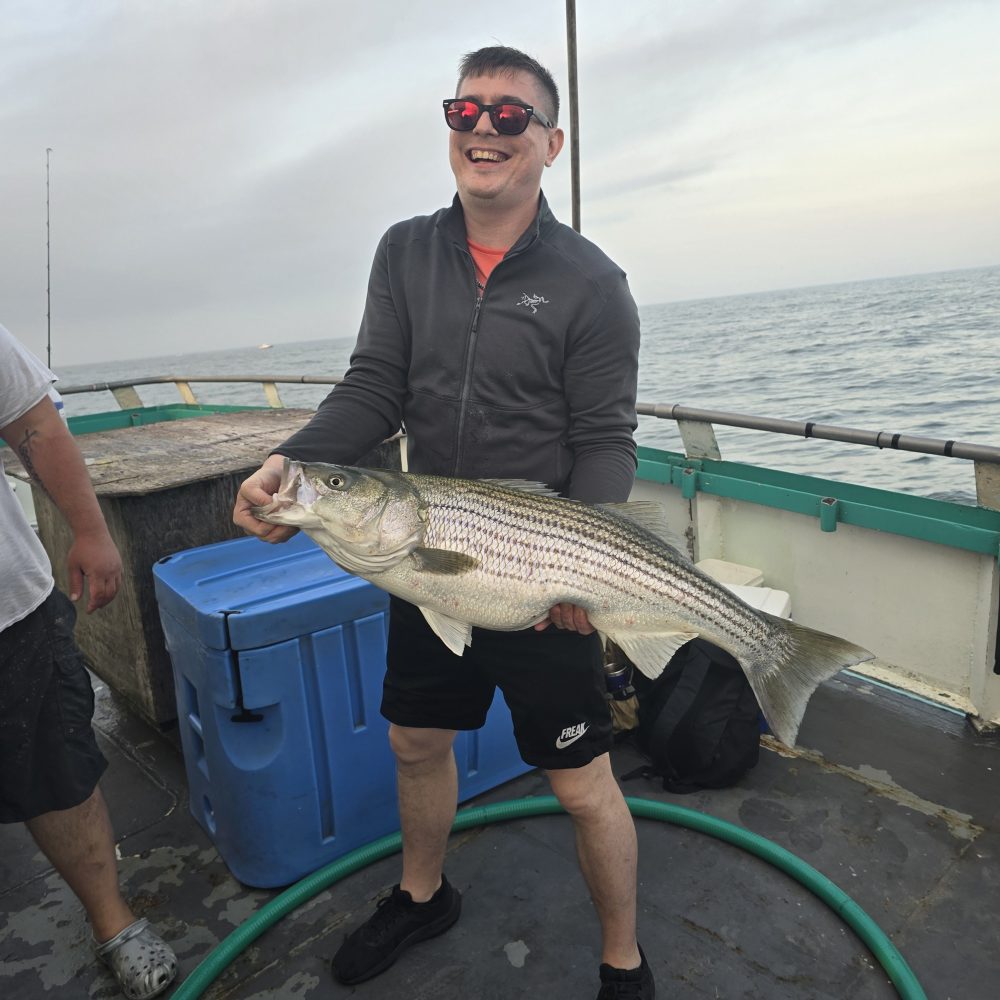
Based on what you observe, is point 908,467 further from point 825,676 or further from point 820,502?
point 825,676

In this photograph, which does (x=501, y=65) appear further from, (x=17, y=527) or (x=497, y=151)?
(x=17, y=527)

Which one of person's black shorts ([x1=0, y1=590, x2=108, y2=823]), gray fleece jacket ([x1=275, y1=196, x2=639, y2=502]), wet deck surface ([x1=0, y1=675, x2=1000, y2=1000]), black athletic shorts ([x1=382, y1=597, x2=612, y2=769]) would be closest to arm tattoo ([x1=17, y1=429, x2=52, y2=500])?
person's black shorts ([x1=0, y1=590, x2=108, y2=823])

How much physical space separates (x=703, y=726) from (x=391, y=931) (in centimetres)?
167

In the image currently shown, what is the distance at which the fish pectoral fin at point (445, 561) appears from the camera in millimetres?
2170

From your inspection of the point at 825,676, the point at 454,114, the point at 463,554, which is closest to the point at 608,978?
the point at 825,676

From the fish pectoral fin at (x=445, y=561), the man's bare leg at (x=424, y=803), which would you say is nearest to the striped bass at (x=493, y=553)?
the fish pectoral fin at (x=445, y=561)

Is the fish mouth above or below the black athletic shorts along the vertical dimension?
above

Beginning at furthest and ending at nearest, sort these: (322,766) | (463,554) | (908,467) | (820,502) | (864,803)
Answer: (908,467)
(820,502)
(864,803)
(322,766)
(463,554)

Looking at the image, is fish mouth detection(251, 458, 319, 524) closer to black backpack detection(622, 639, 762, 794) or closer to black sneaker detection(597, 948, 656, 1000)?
black sneaker detection(597, 948, 656, 1000)

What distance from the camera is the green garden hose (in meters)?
2.45

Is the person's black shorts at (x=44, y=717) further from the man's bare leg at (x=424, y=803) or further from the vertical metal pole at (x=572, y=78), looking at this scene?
the vertical metal pole at (x=572, y=78)

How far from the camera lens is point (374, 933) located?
2604 mm

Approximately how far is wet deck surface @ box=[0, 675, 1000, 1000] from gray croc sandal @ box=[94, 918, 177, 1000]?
0.30 feet

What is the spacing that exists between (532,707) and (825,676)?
3.05 ft
